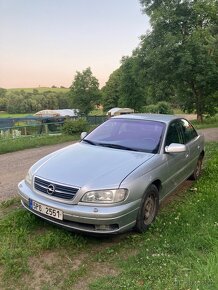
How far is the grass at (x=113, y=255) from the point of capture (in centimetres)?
300

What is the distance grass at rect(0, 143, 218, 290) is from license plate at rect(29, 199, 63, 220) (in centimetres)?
32

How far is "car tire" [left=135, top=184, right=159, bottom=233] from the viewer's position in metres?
3.89

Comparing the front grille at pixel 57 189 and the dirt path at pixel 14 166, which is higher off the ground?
the front grille at pixel 57 189

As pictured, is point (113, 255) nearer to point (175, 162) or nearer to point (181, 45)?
point (175, 162)

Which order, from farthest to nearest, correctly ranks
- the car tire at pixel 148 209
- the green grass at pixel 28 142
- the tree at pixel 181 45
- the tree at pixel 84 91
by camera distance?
1. the tree at pixel 84 91
2. the tree at pixel 181 45
3. the green grass at pixel 28 142
4. the car tire at pixel 148 209

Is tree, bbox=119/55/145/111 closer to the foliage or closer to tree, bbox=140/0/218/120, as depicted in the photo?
the foliage

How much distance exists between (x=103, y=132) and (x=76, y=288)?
9.39ft

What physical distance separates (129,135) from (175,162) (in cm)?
87

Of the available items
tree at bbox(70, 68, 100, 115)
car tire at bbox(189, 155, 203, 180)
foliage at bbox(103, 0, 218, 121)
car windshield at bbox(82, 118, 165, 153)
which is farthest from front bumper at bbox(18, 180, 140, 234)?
tree at bbox(70, 68, 100, 115)

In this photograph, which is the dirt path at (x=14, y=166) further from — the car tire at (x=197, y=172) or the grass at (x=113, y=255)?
the grass at (x=113, y=255)

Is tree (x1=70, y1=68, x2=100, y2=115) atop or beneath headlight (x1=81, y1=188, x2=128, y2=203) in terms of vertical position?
atop

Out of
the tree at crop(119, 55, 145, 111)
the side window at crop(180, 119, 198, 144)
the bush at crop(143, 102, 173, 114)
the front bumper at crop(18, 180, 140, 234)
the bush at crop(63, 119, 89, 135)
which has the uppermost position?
the tree at crop(119, 55, 145, 111)

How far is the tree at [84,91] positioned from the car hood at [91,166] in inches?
1941

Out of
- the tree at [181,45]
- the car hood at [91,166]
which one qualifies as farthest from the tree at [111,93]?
the car hood at [91,166]
